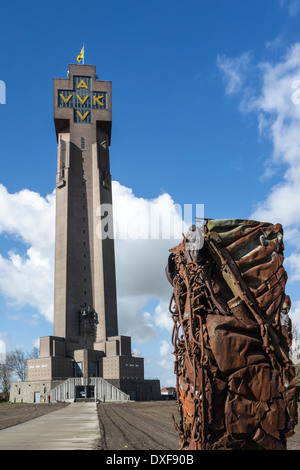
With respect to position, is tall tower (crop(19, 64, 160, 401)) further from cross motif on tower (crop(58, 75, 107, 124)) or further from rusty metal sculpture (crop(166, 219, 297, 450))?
rusty metal sculpture (crop(166, 219, 297, 450))

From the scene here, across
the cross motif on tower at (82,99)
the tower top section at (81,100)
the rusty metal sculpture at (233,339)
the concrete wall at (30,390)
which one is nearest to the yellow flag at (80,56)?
the tower top section at (81,100)

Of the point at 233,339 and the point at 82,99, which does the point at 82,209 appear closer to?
the point at 82,99

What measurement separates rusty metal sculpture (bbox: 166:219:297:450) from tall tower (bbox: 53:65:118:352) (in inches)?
3336

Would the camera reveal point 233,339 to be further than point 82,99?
No

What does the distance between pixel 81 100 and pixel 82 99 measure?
0.36 meters

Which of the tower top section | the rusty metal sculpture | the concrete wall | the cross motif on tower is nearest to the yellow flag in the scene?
the tower top section

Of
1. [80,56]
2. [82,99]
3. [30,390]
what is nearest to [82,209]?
[82,99]

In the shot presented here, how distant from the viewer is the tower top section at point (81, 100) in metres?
105

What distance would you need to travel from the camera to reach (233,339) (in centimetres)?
805

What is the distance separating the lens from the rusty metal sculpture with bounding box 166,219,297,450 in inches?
311
